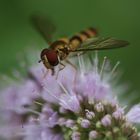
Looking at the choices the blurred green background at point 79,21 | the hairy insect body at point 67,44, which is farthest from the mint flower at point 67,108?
the blurred green background at point 79,21

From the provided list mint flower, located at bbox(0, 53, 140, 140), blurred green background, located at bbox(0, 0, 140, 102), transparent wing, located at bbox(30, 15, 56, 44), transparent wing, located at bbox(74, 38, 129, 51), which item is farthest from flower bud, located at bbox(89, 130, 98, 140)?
blurred green background, located at bbox(0, 0, 140, 102)

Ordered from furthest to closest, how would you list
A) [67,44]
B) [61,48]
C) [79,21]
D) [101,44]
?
[79,21] → [67,44] → [61,48] → [101,44]

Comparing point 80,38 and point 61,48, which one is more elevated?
point 80,38

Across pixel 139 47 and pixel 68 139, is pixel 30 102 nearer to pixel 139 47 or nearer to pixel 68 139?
pixel 68 139

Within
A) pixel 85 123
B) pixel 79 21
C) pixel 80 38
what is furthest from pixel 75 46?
pixel 79 21

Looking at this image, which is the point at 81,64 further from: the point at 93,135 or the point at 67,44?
the point at 93,135

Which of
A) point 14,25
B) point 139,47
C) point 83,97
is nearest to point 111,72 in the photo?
point 83,97

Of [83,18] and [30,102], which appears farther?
[83,18]
